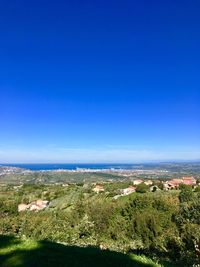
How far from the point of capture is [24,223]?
104 ft

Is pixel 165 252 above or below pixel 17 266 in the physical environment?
below

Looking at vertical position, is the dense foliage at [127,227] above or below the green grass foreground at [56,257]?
below

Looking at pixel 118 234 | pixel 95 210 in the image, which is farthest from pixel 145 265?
pixel 95 210

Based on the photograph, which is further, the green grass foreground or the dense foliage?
the dense foliage

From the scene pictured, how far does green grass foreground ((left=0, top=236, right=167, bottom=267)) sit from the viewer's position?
8.77 meters

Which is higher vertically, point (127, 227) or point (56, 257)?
point (56, 257)

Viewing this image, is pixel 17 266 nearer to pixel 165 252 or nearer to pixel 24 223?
pixel 165 252

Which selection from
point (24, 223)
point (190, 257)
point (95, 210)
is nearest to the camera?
point (190, 257)

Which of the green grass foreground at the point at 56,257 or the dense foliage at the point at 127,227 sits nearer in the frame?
the green grass foreground at the point at 56,257

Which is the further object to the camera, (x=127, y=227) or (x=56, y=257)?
(x=127, y=227)

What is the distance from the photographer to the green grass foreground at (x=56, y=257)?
877 centimetres

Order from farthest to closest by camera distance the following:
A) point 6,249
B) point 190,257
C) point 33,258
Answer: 1. point 190,257
2. point 6,249
3. point 33,258

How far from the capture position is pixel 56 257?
9.31m

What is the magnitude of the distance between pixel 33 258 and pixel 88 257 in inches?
63.1
